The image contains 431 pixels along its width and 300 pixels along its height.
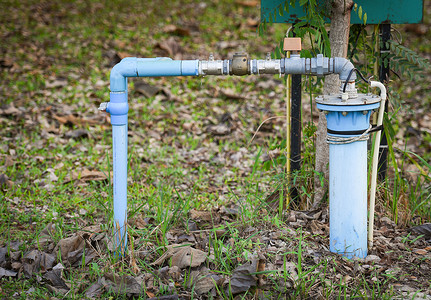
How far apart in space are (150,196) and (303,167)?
3.91 feet

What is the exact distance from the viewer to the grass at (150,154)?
9.38ft

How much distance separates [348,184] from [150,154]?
8.39 feet

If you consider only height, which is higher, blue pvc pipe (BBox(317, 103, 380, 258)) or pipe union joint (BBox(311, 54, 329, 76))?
pipe union joint (BBox(311, 54, 329, 76))

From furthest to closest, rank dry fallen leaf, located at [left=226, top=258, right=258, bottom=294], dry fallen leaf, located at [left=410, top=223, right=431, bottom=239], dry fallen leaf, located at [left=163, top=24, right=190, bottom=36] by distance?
dry fallen leaf, located at [left=163, top=24, right=190, bottom=36] → dry fallen leaf, located at [left=410, top=223, right=431, bottom=239] → dry fallen leaf, located at [left=226, top=258, right=258, bottom=294]

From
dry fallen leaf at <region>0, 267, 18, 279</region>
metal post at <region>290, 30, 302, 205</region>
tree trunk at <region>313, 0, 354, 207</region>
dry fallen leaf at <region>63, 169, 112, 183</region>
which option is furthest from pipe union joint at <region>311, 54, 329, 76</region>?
dry fallen leaf at <region>63, 169, 112, 183</region>

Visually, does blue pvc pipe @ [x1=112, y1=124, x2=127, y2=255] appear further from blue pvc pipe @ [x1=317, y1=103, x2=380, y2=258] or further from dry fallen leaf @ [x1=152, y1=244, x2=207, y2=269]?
blue pvc pipe @ [x1=317, y1=103, x2=380, y2=258]

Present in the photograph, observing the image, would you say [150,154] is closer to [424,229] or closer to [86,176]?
[86,176]

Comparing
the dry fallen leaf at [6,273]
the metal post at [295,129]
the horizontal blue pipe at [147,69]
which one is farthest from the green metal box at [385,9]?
the dry fallen leaf at [6,273]

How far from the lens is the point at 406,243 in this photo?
10.2ft

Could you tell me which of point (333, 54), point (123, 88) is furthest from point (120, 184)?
point (333, 54)

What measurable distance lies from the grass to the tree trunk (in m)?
0.09

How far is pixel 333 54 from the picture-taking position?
3.31 m

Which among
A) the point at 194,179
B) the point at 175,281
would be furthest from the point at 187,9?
the point at 175,281

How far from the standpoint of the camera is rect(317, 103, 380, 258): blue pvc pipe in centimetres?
270
